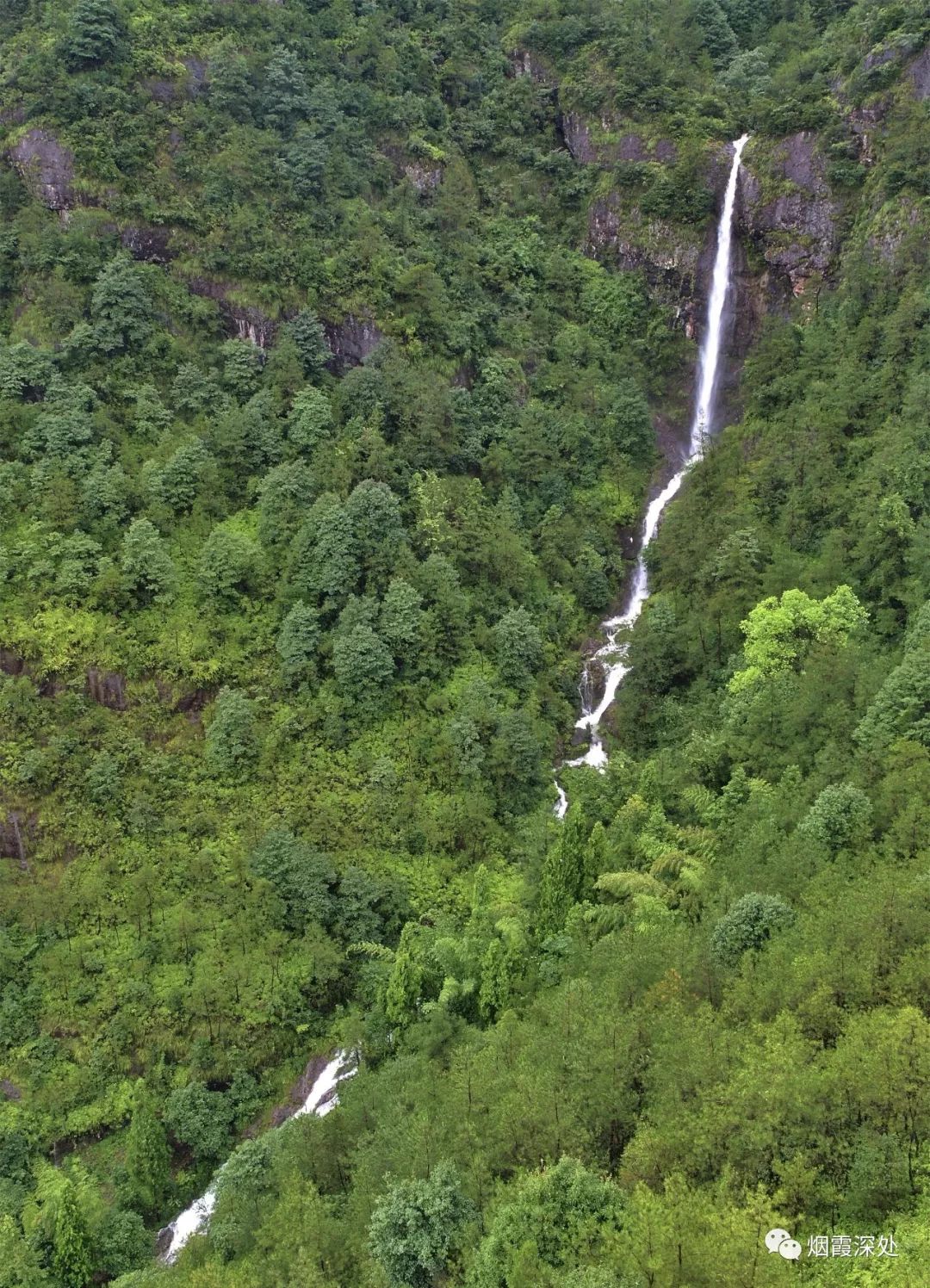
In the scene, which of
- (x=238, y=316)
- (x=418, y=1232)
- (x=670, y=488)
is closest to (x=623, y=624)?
(x=670, y=488)

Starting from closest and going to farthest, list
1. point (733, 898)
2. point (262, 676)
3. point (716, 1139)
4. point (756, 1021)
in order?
1. point (716, 1139)
2. point (756, 1021)
3. point (733, 898)
4. point (262, 676)

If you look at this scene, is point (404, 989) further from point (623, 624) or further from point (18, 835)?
point (623, 624)

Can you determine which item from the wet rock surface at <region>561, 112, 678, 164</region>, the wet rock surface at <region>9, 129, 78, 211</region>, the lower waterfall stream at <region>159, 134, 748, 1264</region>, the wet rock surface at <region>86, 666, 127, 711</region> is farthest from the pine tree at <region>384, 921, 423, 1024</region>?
the wet rock surface at <region>561, 112, 678, 164</region>

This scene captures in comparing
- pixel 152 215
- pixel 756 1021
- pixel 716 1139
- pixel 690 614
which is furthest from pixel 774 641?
pixel 152 215

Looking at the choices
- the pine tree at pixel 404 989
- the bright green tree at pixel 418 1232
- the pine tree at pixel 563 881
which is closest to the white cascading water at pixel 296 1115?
the pine tree at pixel 404 989

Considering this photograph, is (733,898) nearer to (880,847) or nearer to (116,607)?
(880,847)

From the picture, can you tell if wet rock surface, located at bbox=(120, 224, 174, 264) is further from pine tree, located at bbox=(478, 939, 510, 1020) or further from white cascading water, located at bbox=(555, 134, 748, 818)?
pine tree, located at bbox=(478, 939, 510, 1020)

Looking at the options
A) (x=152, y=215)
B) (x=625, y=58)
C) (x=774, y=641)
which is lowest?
(x=774, y=641)
